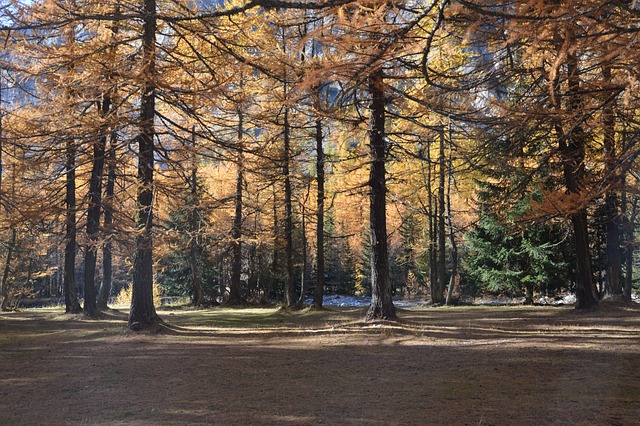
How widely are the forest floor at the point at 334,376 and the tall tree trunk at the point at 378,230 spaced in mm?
438

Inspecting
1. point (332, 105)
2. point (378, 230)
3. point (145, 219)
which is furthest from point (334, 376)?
point (145, 219)

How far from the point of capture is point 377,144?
34.7 feet

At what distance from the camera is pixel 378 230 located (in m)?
10.3

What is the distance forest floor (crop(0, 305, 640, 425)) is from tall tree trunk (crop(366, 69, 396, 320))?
0.44 metres

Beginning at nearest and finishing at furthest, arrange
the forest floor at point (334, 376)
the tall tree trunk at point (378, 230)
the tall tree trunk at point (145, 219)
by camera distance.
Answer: the forest floor at point (334, 376) → the tall tree trunk at point (145, 219) → the tall tree trunk at point (378, 230)

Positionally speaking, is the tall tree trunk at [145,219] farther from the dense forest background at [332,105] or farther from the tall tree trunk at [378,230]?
the tall tree trunk at [378,230]

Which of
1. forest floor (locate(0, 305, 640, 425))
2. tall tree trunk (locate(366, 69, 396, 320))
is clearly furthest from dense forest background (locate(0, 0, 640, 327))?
forest floor (locate(0, 305, 640, 425))

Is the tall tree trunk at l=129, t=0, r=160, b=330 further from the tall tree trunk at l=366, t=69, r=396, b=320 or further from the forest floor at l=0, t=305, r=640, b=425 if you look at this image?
the tall tree trunk at l=366, t=69, r=396, b=320

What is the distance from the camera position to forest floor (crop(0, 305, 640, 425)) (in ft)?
14.3

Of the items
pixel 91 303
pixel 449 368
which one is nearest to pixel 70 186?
pixel 91 303

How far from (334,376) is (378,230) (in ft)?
15.7

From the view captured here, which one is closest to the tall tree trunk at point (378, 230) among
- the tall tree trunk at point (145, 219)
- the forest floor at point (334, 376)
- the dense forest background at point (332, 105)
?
the dense forest background at point (332, 105)

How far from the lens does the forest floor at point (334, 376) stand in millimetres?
4371

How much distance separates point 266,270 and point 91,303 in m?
13.9
